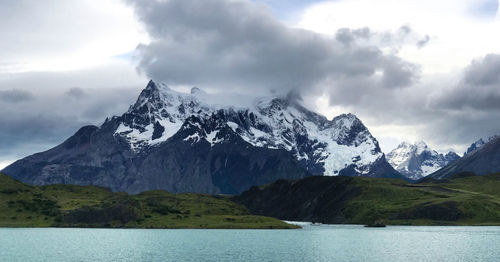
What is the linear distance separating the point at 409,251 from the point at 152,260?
76766 mm

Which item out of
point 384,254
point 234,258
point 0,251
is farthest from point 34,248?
point 384,254

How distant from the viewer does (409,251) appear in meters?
181

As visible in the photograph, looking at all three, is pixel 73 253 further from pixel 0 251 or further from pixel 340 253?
pixel 340 253

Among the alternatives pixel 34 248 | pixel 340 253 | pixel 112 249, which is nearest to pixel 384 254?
pixel 340 253

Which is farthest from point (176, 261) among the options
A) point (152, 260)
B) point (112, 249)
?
point (112, 249)

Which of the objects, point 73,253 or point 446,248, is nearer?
point 73,253

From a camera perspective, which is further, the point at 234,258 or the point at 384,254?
the point at 384,254

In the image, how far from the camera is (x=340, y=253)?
176625 mm

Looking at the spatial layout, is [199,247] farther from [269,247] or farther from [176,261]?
[176,261]

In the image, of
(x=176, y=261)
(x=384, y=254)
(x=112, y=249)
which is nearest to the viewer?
(x=176, y=261)

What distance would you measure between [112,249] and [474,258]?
4152 inches

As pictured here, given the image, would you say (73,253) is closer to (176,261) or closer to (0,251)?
(0,251)

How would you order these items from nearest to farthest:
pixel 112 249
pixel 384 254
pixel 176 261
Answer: pixel 176 261 < pixel 384 254 < pixel 112 249

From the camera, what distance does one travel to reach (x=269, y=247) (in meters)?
199
